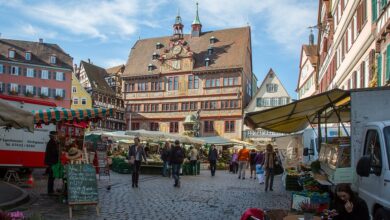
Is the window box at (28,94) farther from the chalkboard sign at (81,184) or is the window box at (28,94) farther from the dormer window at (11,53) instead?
the chalkboard sign at (81,184)

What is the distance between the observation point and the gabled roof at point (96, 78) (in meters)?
78.2

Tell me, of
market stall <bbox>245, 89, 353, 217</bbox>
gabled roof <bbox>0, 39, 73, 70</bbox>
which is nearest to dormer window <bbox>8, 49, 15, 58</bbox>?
gabled roof <bbox>0, 39, 73, 70</bbox>

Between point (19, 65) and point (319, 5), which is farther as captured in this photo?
point (19, 65)

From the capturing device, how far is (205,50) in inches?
2813

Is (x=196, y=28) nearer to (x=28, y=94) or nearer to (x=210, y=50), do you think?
(x=210, y=50)

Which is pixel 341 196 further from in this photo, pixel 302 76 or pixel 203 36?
pixel 203 36

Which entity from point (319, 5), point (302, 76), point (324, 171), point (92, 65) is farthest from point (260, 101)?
point (324, 171)

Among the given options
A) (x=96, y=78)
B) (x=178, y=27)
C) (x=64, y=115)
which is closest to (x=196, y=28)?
(x=178, y=27)

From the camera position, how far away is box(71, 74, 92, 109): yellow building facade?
7362 centimetres

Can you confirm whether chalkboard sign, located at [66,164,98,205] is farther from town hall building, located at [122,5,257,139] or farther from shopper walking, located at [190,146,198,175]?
town hall building, located at [122,5,257,139]

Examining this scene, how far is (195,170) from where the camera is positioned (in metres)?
27.5

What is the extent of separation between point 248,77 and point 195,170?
45.5m

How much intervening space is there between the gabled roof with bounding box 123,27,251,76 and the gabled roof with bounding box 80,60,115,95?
19.8 ft

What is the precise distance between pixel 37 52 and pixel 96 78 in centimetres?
1252
